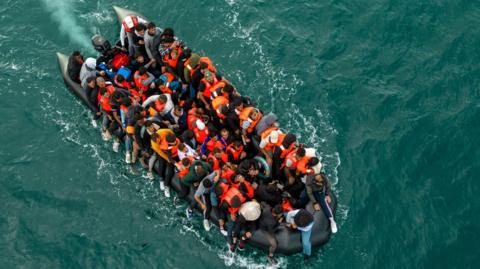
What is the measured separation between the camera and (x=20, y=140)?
16.3m

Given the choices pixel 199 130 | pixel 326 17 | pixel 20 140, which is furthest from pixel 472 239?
pixel 20 140

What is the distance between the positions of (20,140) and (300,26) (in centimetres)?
1099

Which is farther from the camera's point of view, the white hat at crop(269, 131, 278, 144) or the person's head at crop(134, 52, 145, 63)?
the person's head at crop(134, 52, 145, 63)

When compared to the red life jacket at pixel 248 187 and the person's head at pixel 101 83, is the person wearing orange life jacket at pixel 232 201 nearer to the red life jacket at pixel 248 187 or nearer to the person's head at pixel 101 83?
the red life jacket at pixel 248 187

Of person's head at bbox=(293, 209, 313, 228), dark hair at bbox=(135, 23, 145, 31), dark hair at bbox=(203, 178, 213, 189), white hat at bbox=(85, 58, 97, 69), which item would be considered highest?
dark hair at bbox=(135, 23, 145, 31)

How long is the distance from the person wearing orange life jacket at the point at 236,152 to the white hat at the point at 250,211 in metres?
1.67

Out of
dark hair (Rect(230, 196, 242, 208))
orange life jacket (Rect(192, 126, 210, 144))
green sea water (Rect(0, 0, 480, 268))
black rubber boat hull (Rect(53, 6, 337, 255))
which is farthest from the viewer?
green sea water (Rect(0, 0, 480, 268))

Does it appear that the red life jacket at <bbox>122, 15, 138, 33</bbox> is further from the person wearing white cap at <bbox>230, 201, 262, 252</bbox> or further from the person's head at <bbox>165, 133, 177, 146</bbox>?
the person wearing white cap at <bbox>230, 201, 262, 252</bbox>

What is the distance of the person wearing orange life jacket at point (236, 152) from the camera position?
1314 cm

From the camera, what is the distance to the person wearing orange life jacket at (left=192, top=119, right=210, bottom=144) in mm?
13570

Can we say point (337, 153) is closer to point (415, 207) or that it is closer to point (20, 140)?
point (415, 207)

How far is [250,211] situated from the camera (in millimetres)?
12070

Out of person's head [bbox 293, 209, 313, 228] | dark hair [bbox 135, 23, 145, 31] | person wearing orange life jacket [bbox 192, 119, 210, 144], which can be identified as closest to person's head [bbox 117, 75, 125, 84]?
dark hair [bbox 135, 23, 145, 31]

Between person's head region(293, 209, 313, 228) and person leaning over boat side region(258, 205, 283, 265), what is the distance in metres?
0.57
